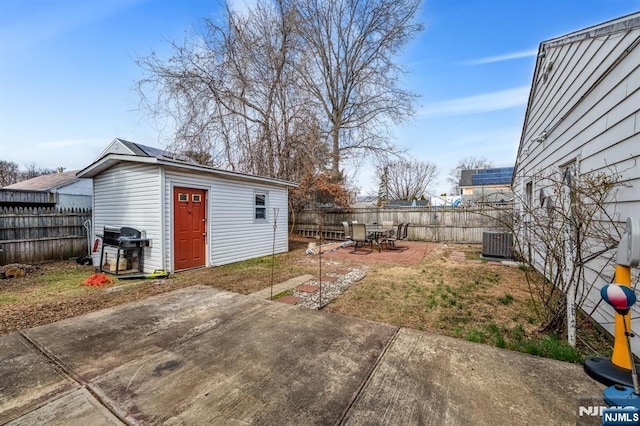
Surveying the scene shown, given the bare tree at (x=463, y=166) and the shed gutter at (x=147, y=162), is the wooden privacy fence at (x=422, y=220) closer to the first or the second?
the shed gutter at (x=147, y=162)

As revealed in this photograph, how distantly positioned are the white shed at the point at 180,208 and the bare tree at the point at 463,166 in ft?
112

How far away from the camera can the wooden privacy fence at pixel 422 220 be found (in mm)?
11453

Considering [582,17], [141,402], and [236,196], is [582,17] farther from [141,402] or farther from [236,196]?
[141,402]

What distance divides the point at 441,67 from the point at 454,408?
40.7 feet

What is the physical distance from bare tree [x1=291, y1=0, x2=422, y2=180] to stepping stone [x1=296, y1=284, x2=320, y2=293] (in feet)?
36.1

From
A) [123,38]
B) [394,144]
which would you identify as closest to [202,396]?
[123,38]

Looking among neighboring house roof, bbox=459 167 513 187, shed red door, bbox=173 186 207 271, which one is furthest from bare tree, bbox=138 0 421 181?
neighboring house roof, bbox=459 167 513 187

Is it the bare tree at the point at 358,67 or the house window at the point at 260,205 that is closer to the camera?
the house window at the point at 260,205

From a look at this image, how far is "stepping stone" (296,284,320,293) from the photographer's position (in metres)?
4.74

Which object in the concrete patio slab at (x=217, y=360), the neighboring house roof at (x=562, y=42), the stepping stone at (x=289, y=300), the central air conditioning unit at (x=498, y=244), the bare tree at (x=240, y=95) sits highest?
the bare tree at (x=240, y=95)

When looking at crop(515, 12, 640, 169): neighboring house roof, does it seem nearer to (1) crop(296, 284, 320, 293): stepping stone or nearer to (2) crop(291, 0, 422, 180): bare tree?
(1) crop(296, 284, 320, 293): stepping stone

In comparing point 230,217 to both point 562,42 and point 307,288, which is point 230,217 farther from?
point 562,42

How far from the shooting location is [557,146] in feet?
15.7

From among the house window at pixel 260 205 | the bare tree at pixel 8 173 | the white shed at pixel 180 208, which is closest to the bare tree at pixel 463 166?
the house window at pixel 260 205
